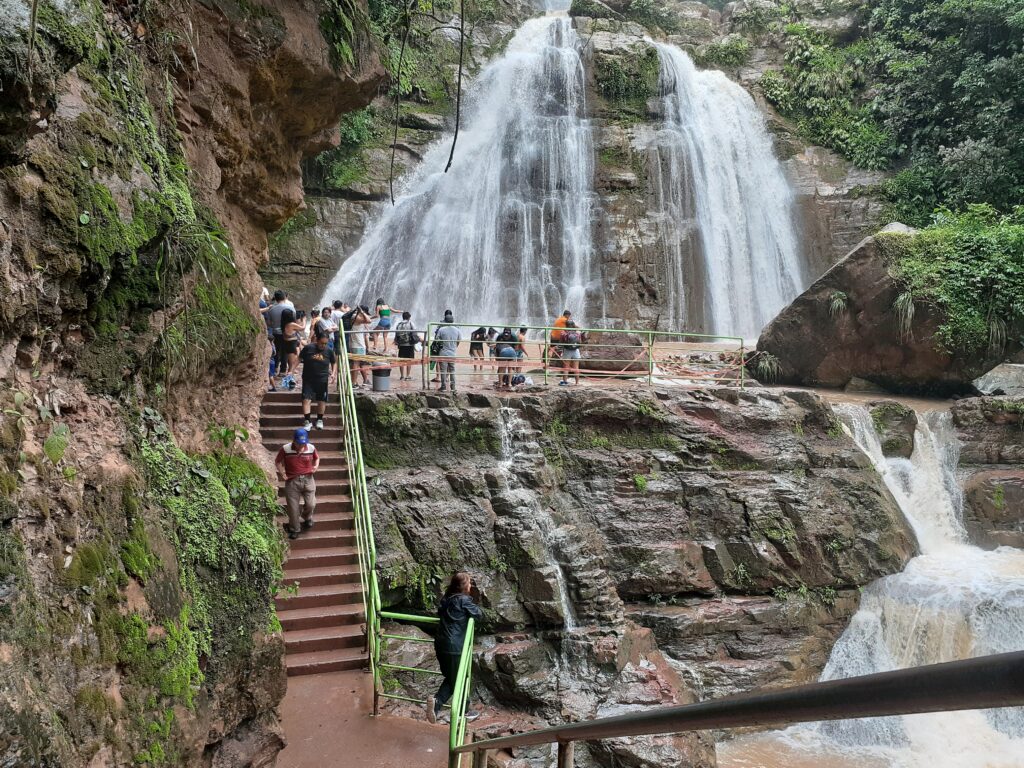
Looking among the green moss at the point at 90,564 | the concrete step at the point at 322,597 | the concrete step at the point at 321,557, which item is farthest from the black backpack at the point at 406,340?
the green moss at the point at 90,564

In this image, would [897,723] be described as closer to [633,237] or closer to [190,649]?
[190,649]

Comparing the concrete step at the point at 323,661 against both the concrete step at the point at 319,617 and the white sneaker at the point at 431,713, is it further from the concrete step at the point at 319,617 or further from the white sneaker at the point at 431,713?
the white sneaker at the point at 431,713

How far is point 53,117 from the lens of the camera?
388 centimetres

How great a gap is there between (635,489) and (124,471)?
9033 mm

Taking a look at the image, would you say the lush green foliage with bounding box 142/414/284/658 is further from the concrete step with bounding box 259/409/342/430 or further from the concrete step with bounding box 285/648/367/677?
the concrete step with bounding box 259/409/342/430

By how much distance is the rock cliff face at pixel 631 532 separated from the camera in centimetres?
994

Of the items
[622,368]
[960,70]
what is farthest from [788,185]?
[622,368]

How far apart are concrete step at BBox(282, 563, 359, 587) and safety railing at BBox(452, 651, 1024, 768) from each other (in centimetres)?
764

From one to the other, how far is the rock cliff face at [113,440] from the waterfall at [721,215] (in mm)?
19275

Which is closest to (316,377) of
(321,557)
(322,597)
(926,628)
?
(321,557)

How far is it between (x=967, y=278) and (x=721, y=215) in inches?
361

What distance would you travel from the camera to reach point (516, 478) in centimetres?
1147

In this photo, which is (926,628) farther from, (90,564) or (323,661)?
(90,564)

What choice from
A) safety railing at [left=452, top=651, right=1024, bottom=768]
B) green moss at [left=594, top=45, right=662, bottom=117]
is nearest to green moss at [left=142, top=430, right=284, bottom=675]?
safety railing at [left=452, top=651, right=1024, bottom=768]
